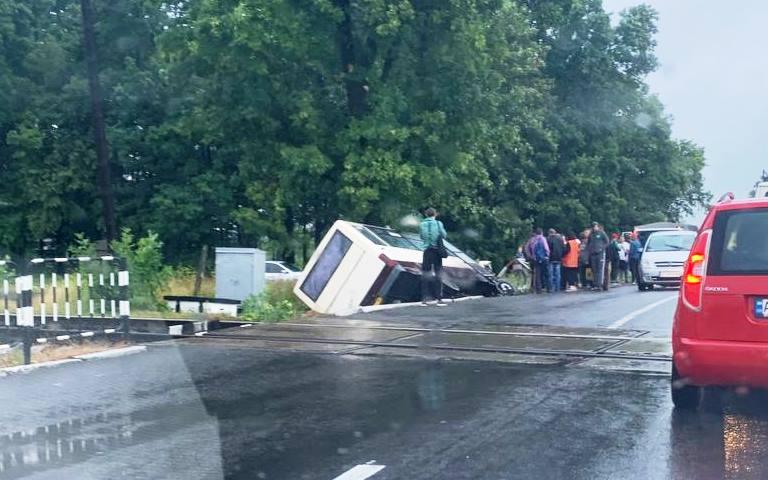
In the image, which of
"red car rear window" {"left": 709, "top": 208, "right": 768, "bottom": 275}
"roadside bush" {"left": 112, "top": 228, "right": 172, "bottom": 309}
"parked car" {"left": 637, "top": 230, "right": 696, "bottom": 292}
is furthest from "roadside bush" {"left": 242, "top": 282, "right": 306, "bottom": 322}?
"parked car" {"left": 637, "top": 230, "right": 696, "bottom": 292}

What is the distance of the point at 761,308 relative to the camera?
7.11 meters

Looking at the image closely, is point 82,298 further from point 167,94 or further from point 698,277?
point 167,94

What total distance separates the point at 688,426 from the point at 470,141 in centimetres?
2042

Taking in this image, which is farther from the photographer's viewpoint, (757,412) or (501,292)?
(501,292)

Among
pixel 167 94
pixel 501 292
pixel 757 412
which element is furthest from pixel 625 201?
pixel 757 412

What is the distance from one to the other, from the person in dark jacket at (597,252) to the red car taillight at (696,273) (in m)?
17.2

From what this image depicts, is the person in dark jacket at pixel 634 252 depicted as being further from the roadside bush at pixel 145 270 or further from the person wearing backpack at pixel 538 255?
the roadside bush at pixel 145 270

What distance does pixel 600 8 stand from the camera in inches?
1805

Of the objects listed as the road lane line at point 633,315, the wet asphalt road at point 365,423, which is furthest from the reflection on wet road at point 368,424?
the road lane line at point 633,315

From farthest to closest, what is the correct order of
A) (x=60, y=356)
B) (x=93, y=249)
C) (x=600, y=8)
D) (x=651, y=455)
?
(x=600, y=8)
(x=93, y=249)
(x=60, y=356)
(x=651, y=455)

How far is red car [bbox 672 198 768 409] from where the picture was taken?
7113 millimetres

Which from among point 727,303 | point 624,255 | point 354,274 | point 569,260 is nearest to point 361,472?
point 727,303

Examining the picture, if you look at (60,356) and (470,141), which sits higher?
(470,141)

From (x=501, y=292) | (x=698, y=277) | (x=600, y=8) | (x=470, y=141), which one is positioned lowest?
(x=501, y=292)
